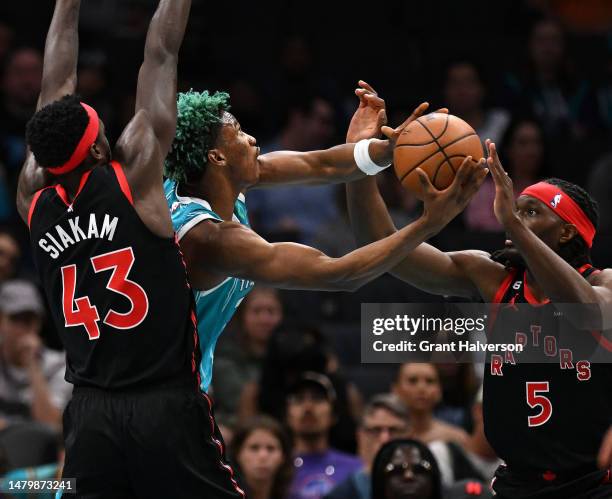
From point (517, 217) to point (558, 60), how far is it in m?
6.85

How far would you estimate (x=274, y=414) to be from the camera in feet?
29.7

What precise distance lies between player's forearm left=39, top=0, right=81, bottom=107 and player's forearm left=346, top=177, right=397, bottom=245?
4.85 ft

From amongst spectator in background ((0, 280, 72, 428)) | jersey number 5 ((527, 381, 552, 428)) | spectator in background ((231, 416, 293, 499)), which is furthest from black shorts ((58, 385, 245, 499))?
spectator in background ((0, 280, 72, 428))

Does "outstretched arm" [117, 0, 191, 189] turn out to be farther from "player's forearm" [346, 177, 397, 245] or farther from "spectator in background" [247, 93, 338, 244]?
"spectator in background" [247, 93, 338, 244]

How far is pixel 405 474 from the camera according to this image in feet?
24.4

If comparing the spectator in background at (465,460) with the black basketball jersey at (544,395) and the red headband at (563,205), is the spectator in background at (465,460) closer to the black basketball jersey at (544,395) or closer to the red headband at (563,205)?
the black basketball jersey at (544,395)

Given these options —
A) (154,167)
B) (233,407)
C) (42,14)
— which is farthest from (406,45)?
(154,167)

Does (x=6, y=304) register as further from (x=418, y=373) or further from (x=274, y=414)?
(x=418, y=373)

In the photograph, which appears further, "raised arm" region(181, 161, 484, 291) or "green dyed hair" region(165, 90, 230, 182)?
"green dyed hair" region(165, 90, 230, 182)

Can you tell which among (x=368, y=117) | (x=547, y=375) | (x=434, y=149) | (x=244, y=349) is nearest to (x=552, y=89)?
(x=244, y=349)

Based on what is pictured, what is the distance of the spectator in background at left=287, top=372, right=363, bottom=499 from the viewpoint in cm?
852

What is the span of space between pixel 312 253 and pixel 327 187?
6.27 metres

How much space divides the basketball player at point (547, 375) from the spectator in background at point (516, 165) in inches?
175

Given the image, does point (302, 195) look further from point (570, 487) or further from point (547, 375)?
point (570, 487)
